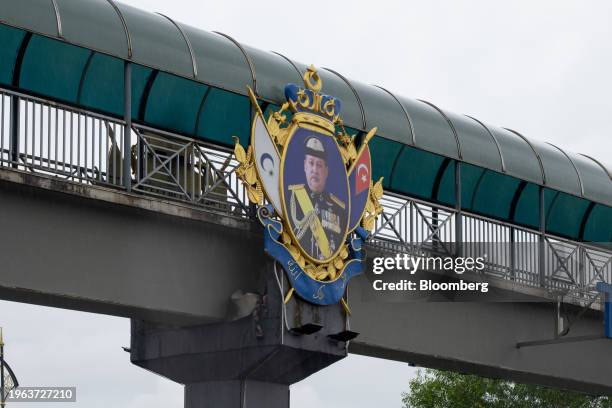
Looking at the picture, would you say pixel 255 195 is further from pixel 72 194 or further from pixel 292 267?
pixel 72 194

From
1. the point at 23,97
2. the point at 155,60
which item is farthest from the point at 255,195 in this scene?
the point at 23,97

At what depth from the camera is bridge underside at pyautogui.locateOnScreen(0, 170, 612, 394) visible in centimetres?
2461

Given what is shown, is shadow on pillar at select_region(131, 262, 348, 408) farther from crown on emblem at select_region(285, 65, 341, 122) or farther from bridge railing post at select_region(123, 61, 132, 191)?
bridge railing post at select_region(123, 61, 132, 191)

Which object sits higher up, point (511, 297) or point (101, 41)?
point (101, 41)

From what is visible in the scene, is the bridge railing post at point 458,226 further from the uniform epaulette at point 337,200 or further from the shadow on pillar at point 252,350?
the shadow on pillar at point 252,350

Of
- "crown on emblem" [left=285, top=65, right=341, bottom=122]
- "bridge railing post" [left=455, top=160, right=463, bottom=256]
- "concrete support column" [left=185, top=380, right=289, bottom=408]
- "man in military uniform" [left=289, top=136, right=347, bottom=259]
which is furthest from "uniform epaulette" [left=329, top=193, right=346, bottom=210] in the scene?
"bridge railing post" [left=455, top=160, right=463, bottom=256]

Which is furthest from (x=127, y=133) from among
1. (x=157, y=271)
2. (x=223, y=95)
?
(x=223, y=95)

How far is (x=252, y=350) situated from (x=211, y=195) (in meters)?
2.76

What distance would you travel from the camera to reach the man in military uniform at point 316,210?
27.9m

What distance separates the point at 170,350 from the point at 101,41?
19.5ft

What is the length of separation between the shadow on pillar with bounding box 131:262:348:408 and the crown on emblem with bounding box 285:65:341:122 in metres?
→ 2.92

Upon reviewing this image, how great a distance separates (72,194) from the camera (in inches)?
984

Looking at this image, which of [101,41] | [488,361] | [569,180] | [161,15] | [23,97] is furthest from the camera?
[569,180]

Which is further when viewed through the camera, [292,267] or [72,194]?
[292,267]
